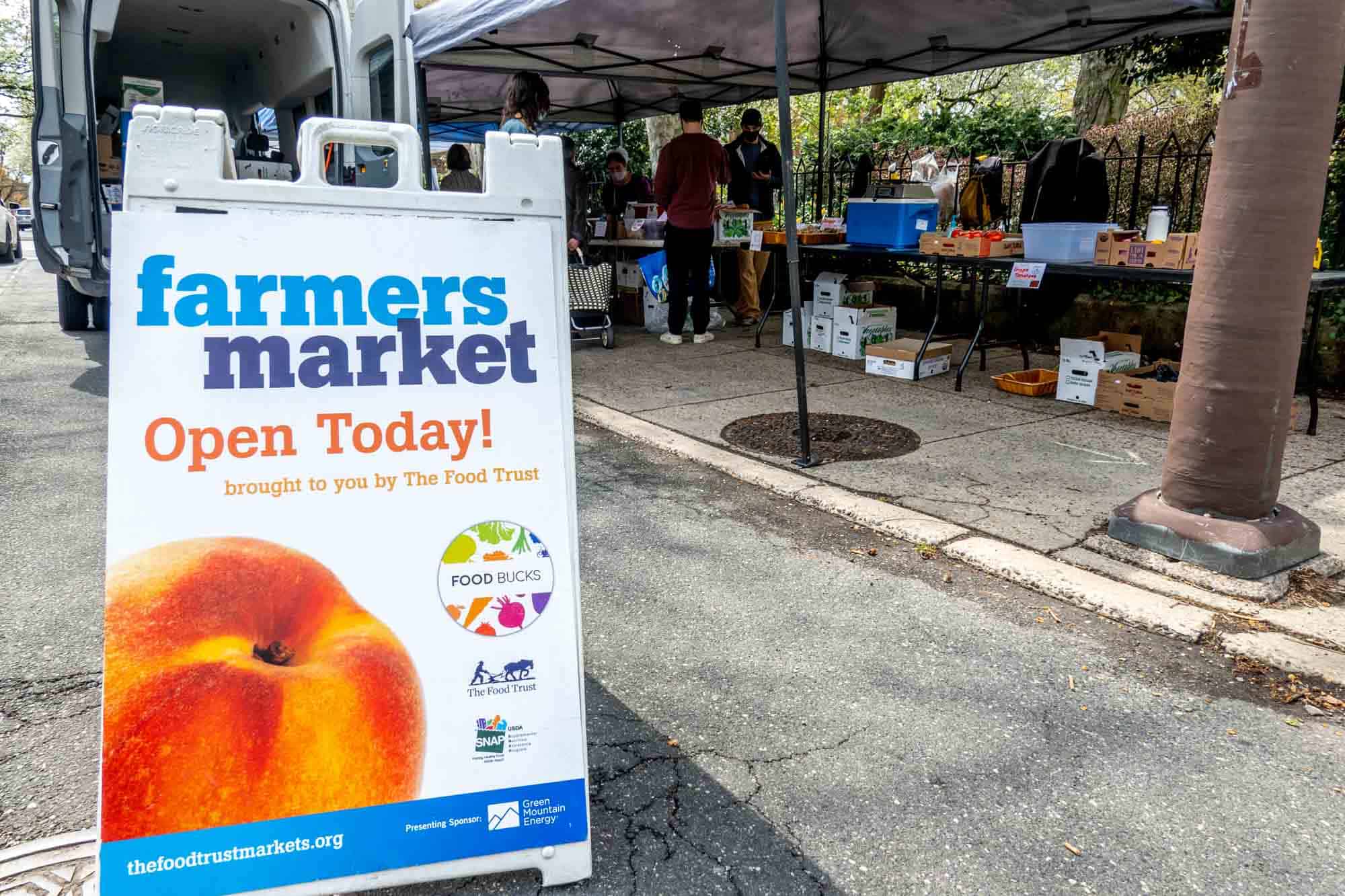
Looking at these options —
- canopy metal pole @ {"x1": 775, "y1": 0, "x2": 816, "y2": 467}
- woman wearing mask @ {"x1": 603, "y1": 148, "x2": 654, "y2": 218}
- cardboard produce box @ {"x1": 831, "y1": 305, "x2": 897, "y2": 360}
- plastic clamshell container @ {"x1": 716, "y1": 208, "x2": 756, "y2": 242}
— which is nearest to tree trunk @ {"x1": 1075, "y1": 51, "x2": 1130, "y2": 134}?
plastic clamshell container @ {"x1": 716, "y1": 208, "x2": 756, "y2": 242}

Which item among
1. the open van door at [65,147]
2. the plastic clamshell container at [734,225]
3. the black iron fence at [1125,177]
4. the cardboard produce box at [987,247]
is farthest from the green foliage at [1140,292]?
the open van door at [65,147]

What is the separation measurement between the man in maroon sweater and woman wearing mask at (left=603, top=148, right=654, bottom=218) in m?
4.08

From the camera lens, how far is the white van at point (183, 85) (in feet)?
21.6

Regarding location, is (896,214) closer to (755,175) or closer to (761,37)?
(761,37)

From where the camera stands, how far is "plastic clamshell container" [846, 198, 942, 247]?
7.70 metres

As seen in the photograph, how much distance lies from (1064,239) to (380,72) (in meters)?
5.30

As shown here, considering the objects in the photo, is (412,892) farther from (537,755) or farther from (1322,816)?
(1322,816)

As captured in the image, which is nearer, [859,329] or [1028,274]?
[1028,274]

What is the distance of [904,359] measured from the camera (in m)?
7.52

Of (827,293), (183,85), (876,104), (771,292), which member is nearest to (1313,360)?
(827,293)

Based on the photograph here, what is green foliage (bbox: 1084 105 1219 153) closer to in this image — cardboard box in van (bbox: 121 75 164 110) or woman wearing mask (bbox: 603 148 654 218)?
woman wearing mask (bbox: 603 148 654 218)

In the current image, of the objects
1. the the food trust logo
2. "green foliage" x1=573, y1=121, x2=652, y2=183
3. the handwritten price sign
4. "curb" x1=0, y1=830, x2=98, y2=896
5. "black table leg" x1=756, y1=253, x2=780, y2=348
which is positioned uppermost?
"green foliage" x1=573, y1=121, x2=652, y2=183

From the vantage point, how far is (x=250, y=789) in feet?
6.19

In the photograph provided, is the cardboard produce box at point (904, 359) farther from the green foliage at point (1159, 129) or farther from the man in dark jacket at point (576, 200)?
the green foliage at point (1159, 129)
